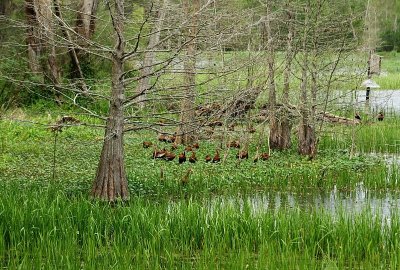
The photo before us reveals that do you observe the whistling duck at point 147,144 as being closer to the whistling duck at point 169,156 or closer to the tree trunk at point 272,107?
the whistling duck at point 169,156

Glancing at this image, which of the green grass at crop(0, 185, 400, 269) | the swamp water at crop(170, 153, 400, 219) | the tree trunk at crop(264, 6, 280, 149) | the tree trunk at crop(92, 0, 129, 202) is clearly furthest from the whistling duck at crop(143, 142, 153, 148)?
the green grass at crop(0, 185, 400, 269)

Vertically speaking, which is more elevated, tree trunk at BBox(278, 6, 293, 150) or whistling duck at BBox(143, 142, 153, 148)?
tree trunk at BBox(278, 6, 293, 150)

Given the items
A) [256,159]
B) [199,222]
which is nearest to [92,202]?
[199,222]

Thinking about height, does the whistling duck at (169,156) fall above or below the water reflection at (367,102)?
below

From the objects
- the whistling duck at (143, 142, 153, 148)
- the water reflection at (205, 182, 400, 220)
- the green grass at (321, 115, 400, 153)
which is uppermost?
the green grass at (321, 115, 400, 153)

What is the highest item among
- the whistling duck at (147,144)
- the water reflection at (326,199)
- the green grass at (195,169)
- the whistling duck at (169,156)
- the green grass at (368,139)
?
the green grass at (368,139)

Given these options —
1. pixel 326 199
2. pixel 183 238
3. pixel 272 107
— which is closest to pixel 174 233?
pixel 183 238

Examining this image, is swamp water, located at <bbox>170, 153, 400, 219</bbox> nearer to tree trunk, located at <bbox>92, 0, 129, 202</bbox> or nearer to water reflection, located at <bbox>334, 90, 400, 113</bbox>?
tree trunk, located at <bbox>92, 0, 129, 202</bbox>

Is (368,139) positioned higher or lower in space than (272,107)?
lower

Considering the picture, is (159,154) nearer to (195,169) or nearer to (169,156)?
(169,156)

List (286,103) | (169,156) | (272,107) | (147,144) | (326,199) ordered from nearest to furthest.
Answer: (326,199)
(169,156)
(147,144)
(272,107)
(286,103)

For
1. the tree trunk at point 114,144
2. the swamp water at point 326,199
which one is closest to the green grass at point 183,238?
the tree trunk at point 114,144

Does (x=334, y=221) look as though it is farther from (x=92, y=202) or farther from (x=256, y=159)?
(x=256, y=159)

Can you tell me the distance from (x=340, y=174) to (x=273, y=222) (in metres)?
4.03
